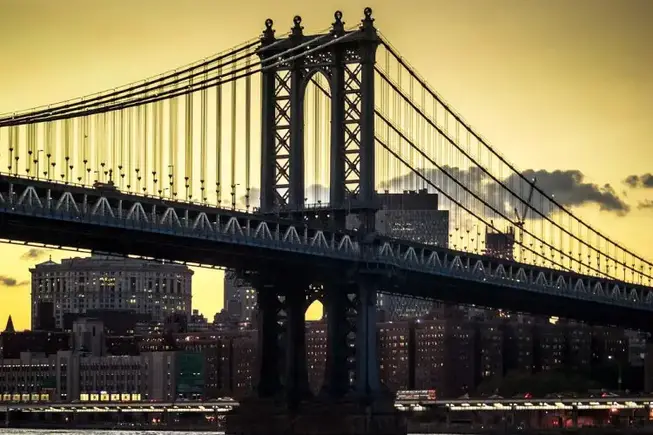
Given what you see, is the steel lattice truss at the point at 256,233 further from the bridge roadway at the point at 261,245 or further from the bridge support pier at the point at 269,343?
the bridge support pier at the point at 269,343

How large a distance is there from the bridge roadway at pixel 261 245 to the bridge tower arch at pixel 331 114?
3.18m

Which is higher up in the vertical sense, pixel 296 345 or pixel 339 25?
pixel 339 25

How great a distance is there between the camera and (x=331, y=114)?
503 ft

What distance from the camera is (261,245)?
476 ft

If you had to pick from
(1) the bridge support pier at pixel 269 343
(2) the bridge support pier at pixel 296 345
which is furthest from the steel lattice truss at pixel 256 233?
(1) the bridge support pier at pixel 269 343

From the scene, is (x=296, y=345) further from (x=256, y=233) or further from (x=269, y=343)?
(x=256, y=233)

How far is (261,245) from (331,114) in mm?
12457

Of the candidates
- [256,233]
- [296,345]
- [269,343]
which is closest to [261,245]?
[256,233]

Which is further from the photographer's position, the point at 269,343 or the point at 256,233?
the point at 269,343

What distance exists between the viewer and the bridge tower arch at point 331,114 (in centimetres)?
15150

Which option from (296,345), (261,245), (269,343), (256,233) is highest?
(256,233)

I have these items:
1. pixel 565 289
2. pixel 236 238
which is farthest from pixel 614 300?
pixel 236 238

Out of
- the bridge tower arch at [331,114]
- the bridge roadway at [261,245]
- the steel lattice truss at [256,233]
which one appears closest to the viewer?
the steel lattice truss at [256,233]

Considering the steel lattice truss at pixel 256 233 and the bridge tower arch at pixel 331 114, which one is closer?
the steel lattice truss at pixel 256 233
